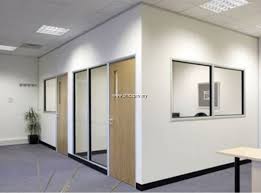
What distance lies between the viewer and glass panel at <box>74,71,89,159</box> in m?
5.62

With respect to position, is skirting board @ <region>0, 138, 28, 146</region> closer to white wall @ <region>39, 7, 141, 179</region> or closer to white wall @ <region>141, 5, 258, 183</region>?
white wall @ <region>39, 7, 141, 179</region>

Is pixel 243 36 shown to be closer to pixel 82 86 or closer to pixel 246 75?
pixel 246 75

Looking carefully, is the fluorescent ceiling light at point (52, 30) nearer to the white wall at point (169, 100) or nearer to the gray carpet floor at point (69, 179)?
the white wall at point (169, 100)

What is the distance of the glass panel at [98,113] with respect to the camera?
514 cm

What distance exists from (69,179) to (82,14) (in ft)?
9.64

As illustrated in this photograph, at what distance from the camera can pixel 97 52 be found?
501 cm

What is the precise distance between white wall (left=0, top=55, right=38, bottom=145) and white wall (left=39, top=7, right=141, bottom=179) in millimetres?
887

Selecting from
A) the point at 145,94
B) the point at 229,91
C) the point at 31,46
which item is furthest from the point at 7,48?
the point at 229,91

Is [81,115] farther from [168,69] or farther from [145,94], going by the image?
[168,69]

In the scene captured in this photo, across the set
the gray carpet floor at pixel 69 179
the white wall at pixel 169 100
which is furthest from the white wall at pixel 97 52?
the gray carpet floor at pixel 69 179

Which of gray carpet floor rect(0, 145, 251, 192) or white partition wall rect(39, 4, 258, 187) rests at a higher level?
white partition wall rect(39, 4, 258, 187)

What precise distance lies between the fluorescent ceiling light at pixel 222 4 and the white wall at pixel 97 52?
3.87 ft

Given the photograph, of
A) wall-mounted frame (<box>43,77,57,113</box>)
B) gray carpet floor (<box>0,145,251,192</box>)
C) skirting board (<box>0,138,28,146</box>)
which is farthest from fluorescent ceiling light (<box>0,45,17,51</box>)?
gray carpet floor (<box>0,145,251,192</box>)

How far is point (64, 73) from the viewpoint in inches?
256
